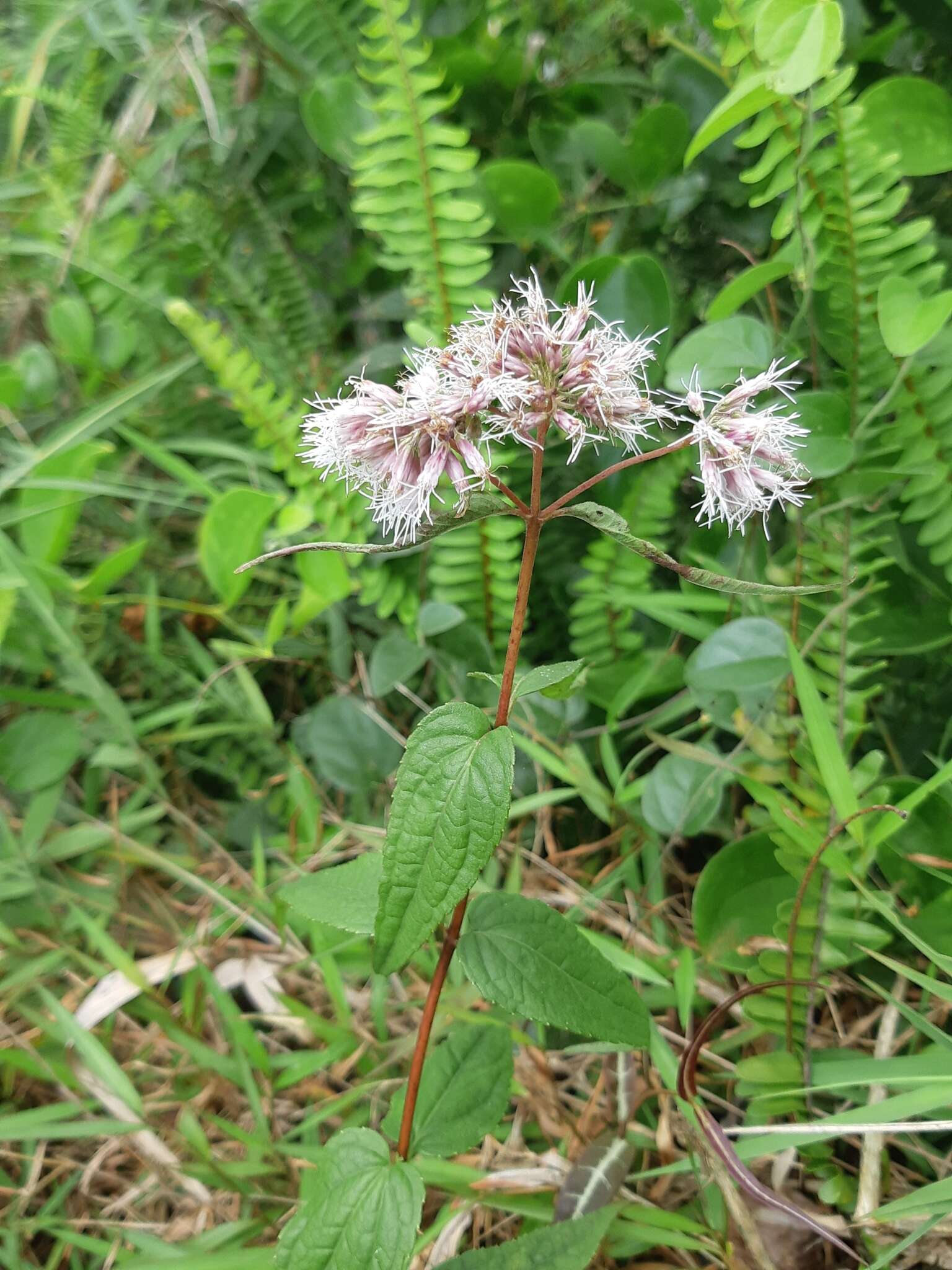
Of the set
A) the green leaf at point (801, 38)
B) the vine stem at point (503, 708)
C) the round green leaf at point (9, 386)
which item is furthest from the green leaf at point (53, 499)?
the green leaf at point (801, 38)

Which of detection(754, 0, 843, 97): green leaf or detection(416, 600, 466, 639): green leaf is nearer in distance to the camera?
detection(754, 0, 843, 97): green leaf

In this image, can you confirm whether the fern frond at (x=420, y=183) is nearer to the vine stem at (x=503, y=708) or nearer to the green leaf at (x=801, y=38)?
the green leaf at (x=801, y=38)

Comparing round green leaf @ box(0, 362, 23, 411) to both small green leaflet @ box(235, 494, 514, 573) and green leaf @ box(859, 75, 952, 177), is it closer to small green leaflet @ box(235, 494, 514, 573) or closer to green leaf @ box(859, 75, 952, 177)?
small green leaflet @ box(235, 494, 514, 573)

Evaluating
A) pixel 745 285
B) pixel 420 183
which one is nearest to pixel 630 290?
pixel 745 285

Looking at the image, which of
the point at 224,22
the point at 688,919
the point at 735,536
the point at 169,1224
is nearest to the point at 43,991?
the point at 169,1224

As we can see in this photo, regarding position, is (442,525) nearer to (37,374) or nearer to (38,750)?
(38,750)

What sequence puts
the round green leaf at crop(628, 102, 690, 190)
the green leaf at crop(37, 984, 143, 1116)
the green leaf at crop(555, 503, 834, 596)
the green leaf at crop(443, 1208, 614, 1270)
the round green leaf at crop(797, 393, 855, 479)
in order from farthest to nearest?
the round green leaf at crop(628, 102, 690, 190)
the green leaf at crop(37, 984, 143, 1116)
the round green leaf at crop(797, 393, 855, 479)
the green leaf at crop(443, 1208, 614, 1270)
the green leaf at crop(555, 503, 834, 596)

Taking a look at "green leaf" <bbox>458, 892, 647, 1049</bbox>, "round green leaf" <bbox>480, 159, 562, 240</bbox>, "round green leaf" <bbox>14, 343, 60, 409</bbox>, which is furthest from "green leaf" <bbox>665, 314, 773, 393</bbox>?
"round green leaf" <bbox>14, 343, 60, 409</bbox>
